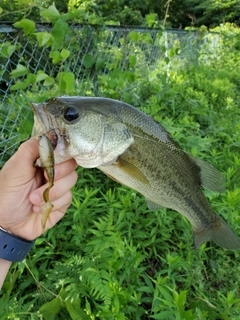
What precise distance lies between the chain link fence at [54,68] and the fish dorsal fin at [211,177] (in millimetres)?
1206

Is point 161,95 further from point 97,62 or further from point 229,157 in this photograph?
Result: point 229,157

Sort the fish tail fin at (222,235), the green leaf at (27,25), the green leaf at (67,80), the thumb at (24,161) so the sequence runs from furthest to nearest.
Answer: the green leaf at (67,80), the green leaf at (27,25), the fish tail fin at (222,235), the thumb at (24,161)

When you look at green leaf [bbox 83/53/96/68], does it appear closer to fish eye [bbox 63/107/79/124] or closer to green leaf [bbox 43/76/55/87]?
green leaf [bbox 43/76/55/87]

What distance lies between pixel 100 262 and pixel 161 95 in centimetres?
305

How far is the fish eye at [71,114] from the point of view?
Result: 118 centimetres

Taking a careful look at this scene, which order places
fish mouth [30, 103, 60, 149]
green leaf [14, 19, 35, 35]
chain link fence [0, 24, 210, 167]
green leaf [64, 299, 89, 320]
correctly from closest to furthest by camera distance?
fish mouth [30, 103, 60, 149] < green leaf [64, 299, 89, 320] < green leaf [14, 19, 35, 35] < chain link fence [0, 24, 210, 167]

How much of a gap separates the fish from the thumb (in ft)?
0.42

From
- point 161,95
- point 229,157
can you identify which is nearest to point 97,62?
point 161,95

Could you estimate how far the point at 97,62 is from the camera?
139 inches

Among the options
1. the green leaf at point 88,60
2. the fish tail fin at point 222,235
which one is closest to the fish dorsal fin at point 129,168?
the fish tail fin at point 222,235

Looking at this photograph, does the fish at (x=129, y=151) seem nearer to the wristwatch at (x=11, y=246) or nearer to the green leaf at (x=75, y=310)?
the wristwatch at (x=11, y=246)

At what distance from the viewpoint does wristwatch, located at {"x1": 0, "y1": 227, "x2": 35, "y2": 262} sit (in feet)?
4.72

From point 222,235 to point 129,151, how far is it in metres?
0.89

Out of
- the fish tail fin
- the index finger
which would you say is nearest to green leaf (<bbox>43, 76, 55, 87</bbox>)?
the index finger
